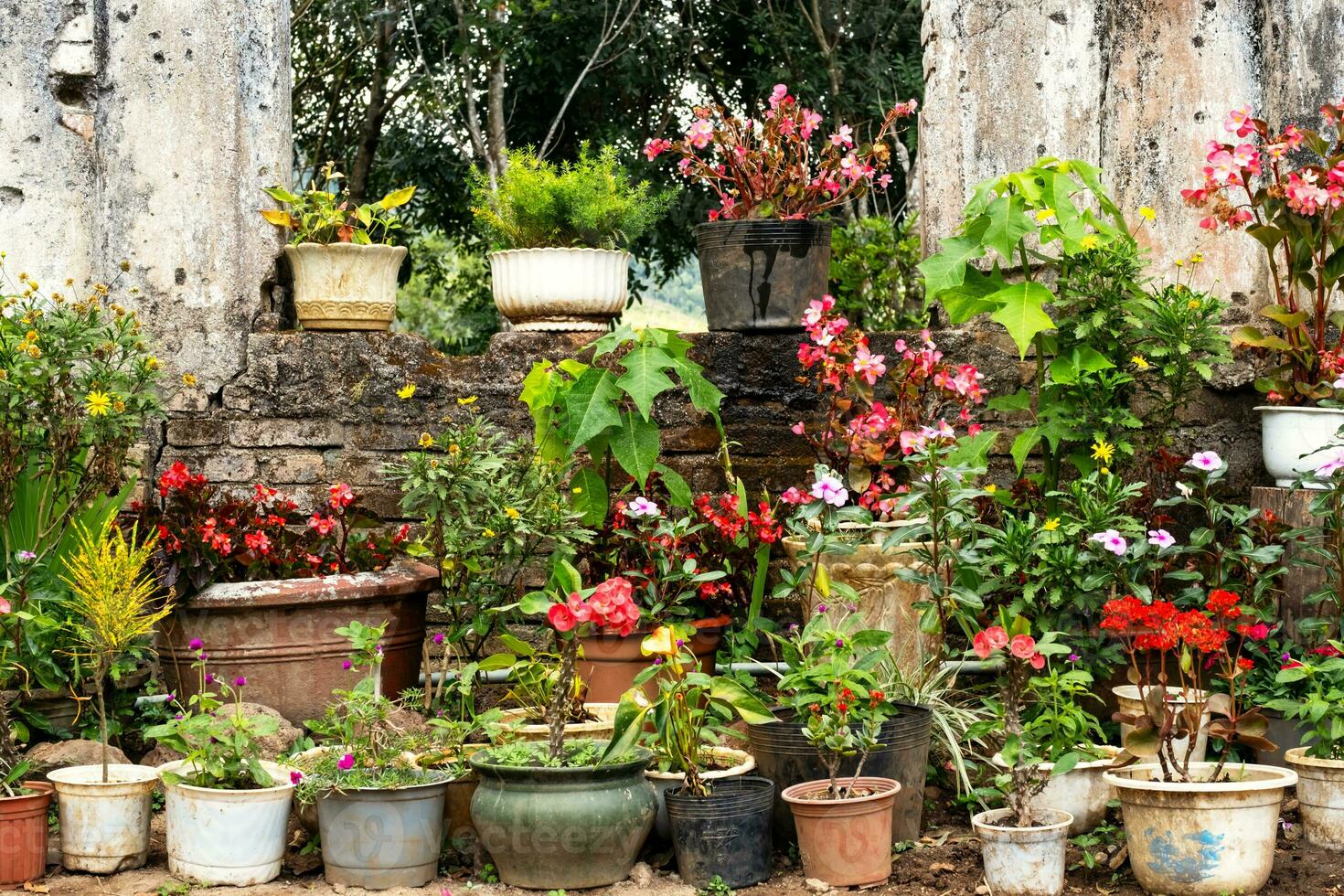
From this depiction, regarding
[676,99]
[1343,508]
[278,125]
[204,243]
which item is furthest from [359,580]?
A: [676,99]

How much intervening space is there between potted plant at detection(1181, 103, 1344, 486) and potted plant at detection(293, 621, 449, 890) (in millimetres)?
2707

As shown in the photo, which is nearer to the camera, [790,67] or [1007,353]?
[1007,353]

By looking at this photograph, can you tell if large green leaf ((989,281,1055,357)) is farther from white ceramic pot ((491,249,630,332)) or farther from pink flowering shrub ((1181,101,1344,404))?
white ceramic pot ((491,249,630,332))

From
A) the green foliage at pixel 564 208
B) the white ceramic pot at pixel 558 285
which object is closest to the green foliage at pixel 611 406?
the white ceramic pot at pixel 558 285

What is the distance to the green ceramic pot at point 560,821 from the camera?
3375mm

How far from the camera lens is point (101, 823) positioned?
360 cm

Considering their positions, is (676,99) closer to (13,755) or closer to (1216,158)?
(1216,158)

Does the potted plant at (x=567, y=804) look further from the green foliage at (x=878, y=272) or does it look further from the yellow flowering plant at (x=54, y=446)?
the green foliage at (x=878, y=272)

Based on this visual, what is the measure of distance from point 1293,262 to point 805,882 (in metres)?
2.54

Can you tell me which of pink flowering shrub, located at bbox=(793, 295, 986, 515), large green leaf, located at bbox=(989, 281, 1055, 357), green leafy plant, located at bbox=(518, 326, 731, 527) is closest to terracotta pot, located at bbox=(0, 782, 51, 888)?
green leafy plant, located at bbox=(518, 326, 731, 527)

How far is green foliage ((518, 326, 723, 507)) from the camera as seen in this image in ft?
14.3

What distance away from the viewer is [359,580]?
4359mm

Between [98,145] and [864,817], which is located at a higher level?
[98,145]

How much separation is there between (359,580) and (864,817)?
1737mm
